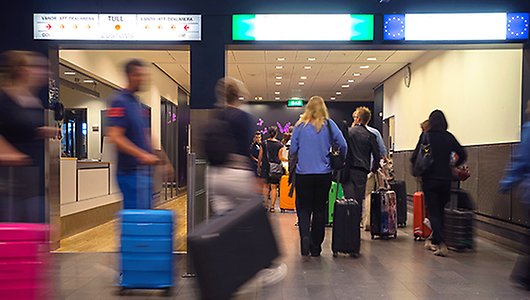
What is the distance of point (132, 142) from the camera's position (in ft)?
11.3

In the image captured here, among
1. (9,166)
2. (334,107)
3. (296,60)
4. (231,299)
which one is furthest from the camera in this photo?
(334,107)

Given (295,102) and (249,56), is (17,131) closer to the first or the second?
(249,56)

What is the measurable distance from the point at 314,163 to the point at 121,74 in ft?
17.0

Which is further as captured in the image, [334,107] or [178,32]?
[334,107]

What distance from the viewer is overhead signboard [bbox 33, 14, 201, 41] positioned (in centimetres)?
510

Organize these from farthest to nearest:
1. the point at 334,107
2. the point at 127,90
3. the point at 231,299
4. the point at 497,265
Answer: the point at 334,107 → the point at 497,265 → the point at 127,90 → the point at 231,299

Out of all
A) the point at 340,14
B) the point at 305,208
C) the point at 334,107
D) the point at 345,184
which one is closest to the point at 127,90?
the point at 305,208

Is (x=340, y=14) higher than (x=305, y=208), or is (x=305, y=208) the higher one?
(x=340, y=14)

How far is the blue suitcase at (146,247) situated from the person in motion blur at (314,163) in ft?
6.10

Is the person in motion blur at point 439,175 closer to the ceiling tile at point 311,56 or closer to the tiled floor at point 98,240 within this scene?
the tiled floor at point 98,240

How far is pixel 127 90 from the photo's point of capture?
3.51 meters

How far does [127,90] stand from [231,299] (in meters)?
2.50

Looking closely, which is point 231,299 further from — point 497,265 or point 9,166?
point 497,265

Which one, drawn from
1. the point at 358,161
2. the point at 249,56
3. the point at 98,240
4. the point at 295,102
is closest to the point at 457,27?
the point at 358,161
